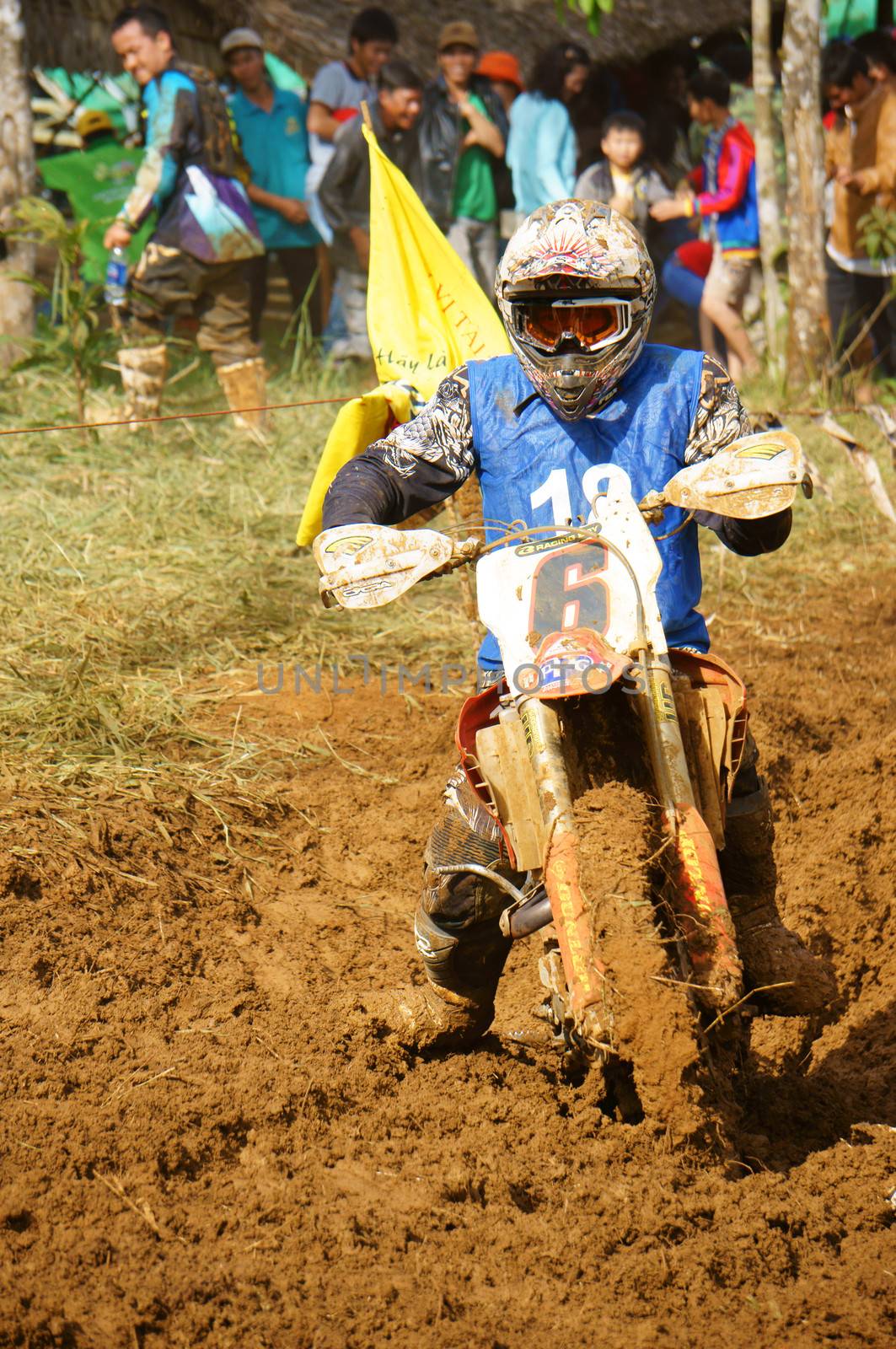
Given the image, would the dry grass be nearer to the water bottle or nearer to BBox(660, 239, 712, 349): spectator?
the water bottle

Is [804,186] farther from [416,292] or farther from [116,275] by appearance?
[416,292]

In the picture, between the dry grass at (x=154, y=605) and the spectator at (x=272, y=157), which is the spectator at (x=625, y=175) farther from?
the dry grass at (x=154, y=605)

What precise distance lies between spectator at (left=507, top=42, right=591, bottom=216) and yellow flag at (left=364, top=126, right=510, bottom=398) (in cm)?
441

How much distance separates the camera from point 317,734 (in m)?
5.63

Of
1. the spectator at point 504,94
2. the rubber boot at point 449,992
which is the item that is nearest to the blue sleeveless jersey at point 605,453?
the rubber boot at point 449,992

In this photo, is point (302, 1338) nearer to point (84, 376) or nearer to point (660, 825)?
point (660, 825)

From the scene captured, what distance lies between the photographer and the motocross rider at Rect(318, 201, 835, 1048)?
133 inches

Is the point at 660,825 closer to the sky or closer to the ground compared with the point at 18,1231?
closer to the sky

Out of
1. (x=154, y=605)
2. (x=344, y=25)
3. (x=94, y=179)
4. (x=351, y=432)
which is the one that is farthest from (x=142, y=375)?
(x=344, y=25)

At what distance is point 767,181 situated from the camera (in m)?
10.4

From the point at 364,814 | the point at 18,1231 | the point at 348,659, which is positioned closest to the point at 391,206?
the point at 348,659

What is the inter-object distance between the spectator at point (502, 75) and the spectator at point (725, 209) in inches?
52.9

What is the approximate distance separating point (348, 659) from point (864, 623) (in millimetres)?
2577

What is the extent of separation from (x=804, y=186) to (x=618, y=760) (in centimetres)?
805
